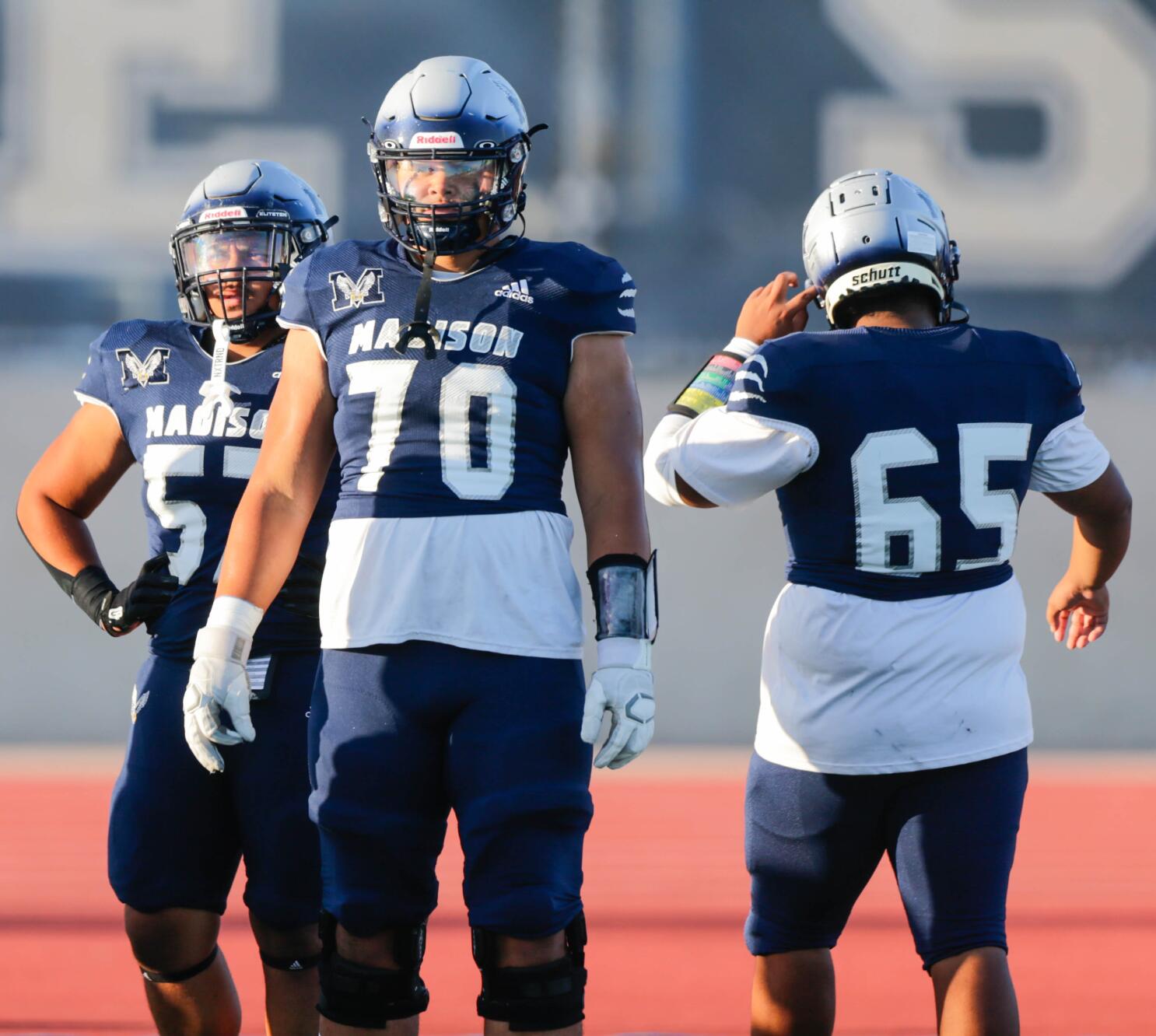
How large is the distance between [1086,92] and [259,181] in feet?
22.7

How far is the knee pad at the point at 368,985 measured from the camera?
8.30ft

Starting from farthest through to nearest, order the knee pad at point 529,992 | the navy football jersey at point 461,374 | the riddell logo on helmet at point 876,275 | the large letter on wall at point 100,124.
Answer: the large letter on wall at point 100,124, the riddell logo on helmet at point 876,275, the navy football jersey at point 461,374, the knee pad at point 529,992

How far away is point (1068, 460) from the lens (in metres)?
2.82

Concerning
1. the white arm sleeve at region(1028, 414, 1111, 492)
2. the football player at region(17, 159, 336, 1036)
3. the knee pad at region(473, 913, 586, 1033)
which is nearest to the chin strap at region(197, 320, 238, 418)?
the football player at region(17, 159, 336, 1036)

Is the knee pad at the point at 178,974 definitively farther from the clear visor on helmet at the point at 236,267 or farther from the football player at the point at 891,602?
the clear visor on helmet at the point at 236,267

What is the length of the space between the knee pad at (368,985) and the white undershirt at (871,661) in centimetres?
73

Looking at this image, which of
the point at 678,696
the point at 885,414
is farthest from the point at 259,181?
the point at 678,696

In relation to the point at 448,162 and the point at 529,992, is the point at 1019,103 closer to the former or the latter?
the point at 448,162

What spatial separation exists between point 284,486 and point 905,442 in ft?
3.46

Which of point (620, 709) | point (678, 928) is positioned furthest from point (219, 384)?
point (678, 928)

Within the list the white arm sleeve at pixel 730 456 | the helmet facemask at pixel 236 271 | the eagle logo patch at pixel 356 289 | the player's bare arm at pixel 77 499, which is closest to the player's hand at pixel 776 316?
the white arm sleeve at pixel 730 456

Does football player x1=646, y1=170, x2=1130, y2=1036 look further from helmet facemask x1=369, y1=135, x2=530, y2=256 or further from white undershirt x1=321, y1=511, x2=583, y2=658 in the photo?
helmet facemask x1=369, y1=135, x2=530, y2=256

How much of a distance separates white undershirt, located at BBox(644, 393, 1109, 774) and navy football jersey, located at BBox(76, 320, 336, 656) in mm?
912

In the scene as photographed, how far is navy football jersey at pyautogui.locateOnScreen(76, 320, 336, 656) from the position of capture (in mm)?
3143
